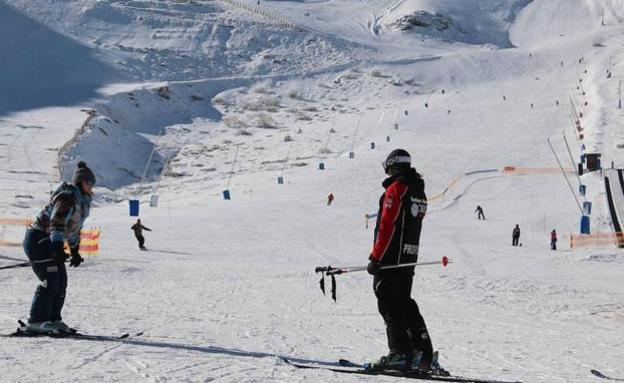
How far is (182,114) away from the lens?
77250mm

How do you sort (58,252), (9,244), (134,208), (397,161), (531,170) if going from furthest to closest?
(531,170) → (134,208) → (9,244) → (58,252) → (397,161)

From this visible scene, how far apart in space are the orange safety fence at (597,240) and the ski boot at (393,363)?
23.4 metres

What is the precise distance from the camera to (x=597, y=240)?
100 feet

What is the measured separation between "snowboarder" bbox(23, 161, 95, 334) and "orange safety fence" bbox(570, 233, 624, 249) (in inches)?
937

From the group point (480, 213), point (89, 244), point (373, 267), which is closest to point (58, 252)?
point (373, 267)

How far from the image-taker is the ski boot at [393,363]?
6918 mm

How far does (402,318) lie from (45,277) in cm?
361

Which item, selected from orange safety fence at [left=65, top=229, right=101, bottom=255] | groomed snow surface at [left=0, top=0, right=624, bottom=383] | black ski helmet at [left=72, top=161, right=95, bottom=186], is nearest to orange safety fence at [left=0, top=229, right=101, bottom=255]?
orange safety fence at [left=65, top=229, right=101, bottom=255]

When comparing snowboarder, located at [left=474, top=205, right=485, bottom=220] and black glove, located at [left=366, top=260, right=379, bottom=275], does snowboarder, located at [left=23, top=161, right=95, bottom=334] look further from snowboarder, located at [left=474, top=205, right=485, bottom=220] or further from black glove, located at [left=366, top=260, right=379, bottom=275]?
snowboarder, located at [left=474, top=205, right=485, bottom=220]

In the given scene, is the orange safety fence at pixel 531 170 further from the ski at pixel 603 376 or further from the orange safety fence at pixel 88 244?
the ski at pixel 603 376

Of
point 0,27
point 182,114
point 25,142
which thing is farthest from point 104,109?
point 0,27

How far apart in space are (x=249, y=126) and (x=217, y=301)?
2364 inches

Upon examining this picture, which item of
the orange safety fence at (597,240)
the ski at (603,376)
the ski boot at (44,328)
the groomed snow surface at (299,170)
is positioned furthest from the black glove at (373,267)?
the orange safety fence at (597,240)

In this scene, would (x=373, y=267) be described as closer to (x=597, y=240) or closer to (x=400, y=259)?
(x=400, y=259)
